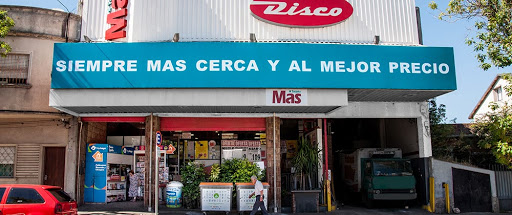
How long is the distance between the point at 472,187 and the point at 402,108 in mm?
4141

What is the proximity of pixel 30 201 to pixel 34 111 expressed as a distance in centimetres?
588

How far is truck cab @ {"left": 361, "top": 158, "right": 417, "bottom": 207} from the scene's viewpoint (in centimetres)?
1711

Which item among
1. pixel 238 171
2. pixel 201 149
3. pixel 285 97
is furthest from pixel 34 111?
pixel 285 97

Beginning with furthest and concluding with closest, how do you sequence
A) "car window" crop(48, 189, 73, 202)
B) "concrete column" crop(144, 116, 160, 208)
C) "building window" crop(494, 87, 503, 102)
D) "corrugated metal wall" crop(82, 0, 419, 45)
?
1. "building window" crop(494, 87, 503, 102)
2. "concrete column" crop(144, 116, 160, 208)
3. "corrugated metal wall" crop(82, 0, 419, 45)
4. "car window" crop(48, 189, 73, 202)

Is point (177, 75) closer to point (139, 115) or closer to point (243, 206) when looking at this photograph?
point (139, 115)

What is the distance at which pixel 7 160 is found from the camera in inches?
664

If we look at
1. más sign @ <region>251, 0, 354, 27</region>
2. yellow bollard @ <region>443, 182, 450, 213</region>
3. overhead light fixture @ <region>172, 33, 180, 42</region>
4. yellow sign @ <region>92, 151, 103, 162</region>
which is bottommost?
yellow bollard @ <region>443, 182, 450, 213</region>

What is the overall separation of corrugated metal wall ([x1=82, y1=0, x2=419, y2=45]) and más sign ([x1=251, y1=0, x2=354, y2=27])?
241 mm

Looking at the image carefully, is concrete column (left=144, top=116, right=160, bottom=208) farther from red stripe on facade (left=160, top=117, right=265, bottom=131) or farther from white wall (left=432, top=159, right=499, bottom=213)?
white wall (left=432, top=159, right=499, bottom=213)

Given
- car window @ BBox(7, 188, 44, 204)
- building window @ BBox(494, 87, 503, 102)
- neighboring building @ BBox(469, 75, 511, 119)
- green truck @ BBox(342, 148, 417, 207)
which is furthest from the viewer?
building window @ BBox(494, 87, 503, 102)

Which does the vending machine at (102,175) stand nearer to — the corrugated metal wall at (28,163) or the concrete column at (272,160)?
the corrugated metal wall at (28,163)

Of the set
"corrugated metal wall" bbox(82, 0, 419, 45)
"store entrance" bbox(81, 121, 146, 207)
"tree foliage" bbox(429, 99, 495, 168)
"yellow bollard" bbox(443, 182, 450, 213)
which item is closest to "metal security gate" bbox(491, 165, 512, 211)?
"tree foliage" bbox(429, 99, 495, 168)

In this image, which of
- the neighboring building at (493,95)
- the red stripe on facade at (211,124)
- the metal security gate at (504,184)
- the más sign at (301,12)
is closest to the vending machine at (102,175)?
the red stripe on facade at (211,124)

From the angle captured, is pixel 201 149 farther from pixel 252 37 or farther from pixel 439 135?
pixel 439 135
